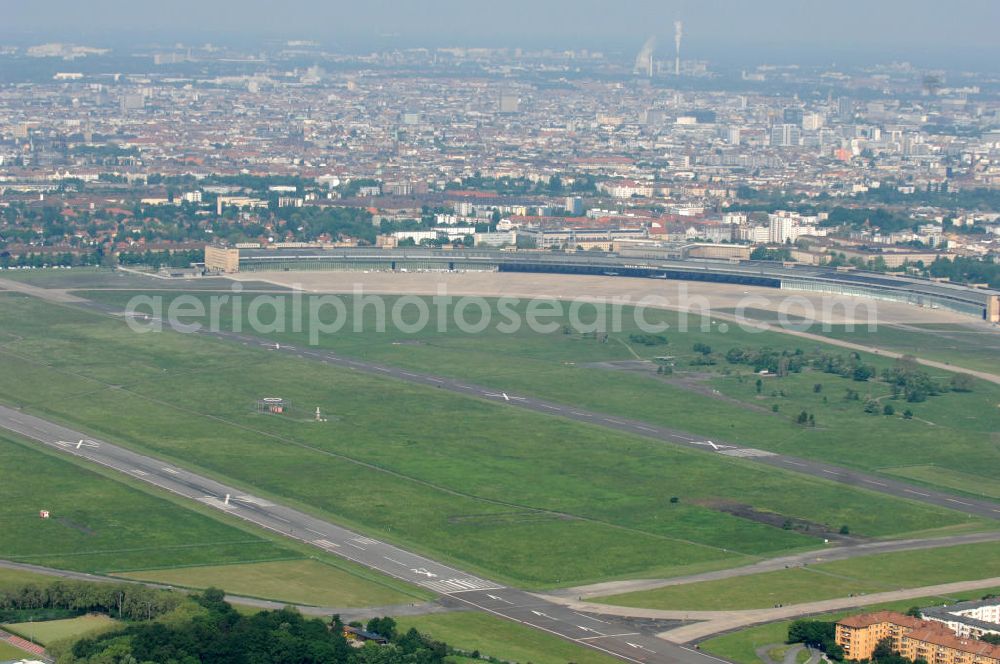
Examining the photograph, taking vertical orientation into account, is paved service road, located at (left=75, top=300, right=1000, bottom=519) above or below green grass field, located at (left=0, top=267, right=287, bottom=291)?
below

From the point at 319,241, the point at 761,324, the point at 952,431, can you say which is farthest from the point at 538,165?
the point at 952,431

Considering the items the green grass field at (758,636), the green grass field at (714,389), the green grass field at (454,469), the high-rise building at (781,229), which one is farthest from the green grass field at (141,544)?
the high-rise building at (781,229)

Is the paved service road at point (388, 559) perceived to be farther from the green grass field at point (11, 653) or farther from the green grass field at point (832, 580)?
the green grass field at point (11, 653)

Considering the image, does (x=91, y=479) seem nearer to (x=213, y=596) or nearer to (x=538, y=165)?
(x=213, y=596)

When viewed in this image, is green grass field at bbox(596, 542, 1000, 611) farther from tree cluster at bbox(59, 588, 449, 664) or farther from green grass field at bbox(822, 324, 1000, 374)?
green grass field at bbox(822, 324, 1000, 374)

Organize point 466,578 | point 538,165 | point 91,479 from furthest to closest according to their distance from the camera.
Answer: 1. point 538,165
2. point 91,479
3. point 466,578

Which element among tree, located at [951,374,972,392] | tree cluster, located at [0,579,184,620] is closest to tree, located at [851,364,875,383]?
tree, located at [951,374,972,392]

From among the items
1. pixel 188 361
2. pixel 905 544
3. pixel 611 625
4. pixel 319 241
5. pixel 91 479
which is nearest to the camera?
pixel 611 625
